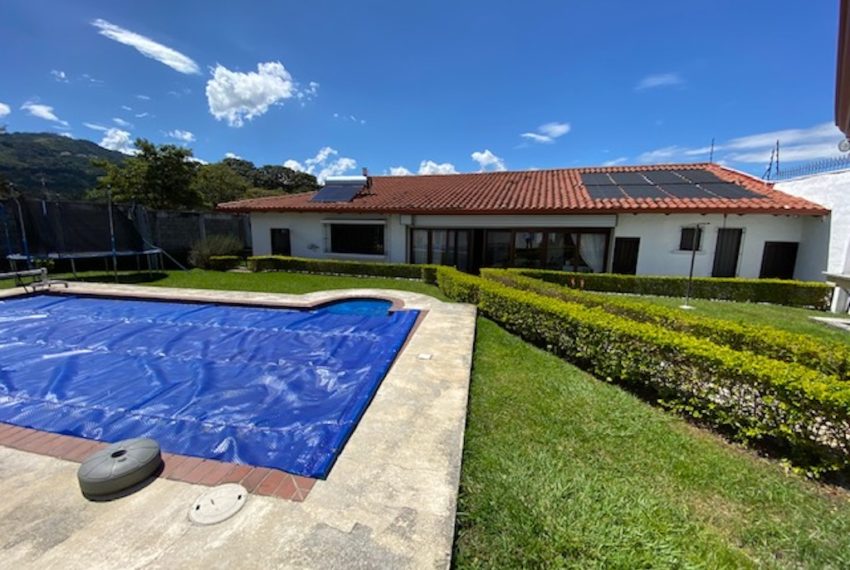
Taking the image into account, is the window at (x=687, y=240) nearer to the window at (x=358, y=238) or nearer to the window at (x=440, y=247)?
the window at (x=440, y=247)

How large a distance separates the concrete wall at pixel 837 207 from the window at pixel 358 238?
570 inches

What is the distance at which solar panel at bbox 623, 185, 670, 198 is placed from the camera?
12.4 metres

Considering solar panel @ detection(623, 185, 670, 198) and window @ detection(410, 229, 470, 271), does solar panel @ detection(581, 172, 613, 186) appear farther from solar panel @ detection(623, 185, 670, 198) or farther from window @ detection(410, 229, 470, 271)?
window @ detection(410, 229, 470, 271)

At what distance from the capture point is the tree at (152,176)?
2494 cm

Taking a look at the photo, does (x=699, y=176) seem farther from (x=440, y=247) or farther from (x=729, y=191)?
(x=440, y=247)

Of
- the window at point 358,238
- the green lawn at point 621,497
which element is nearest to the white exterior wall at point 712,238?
the window at point 358,238

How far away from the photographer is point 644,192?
1284 cm

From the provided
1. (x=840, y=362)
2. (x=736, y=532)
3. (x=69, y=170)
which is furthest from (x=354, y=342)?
(x=69, y=170)

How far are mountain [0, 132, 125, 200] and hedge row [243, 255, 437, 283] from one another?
43.6 meters

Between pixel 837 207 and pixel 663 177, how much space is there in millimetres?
5236

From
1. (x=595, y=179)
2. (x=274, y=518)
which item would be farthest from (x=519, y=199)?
(x=274, y=518)

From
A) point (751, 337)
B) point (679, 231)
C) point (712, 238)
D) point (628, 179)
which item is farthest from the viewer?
point (628, 179)

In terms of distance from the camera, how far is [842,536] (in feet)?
7.72

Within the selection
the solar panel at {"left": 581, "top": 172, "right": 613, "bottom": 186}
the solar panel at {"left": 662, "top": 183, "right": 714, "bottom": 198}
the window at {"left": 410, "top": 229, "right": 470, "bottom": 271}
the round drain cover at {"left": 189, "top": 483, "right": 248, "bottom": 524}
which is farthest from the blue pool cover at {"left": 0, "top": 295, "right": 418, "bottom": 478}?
the solar panel at {"left": 581, "top": 172, "right": 613, "bottom": 186}
